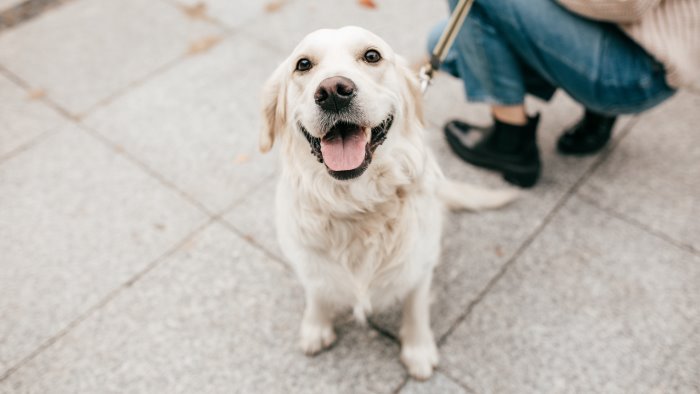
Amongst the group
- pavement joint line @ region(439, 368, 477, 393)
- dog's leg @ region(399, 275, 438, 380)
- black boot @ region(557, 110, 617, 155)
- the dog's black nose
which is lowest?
pavement joint line @ region(439, 368, 477, 393)

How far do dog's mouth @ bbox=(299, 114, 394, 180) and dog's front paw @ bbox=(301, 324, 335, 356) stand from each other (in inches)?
33.9

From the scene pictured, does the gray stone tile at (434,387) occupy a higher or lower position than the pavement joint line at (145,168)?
higher

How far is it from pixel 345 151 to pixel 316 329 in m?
0.92

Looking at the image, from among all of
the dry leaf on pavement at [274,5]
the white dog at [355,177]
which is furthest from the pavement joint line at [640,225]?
the dry leaf on pavement at [274,5]

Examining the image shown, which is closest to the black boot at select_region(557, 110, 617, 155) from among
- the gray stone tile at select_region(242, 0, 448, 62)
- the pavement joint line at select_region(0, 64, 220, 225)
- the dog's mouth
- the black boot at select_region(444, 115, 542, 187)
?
the black boot at select_region(444, 115, 542, 187)

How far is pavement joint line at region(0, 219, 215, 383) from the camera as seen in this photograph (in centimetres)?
236

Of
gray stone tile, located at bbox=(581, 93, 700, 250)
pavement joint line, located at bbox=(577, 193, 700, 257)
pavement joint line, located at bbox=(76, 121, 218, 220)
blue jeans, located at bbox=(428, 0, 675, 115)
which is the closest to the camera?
blue jeans, located at bbox=(428, 0, 675, 115)

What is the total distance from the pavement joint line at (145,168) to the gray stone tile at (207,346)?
37 centimetres

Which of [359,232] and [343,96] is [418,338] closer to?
[359,232]

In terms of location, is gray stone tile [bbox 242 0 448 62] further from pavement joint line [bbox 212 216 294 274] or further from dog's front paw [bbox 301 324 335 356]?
dog's front paw [bbox 301 324 335 356]

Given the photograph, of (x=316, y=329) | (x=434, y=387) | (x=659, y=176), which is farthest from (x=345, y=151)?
(x=659, y=176)

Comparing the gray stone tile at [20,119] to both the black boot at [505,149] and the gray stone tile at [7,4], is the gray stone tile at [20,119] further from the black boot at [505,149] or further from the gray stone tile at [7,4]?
the black boot at [505,149]

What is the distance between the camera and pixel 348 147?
181 centimetres

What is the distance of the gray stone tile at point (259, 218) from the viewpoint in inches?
111
